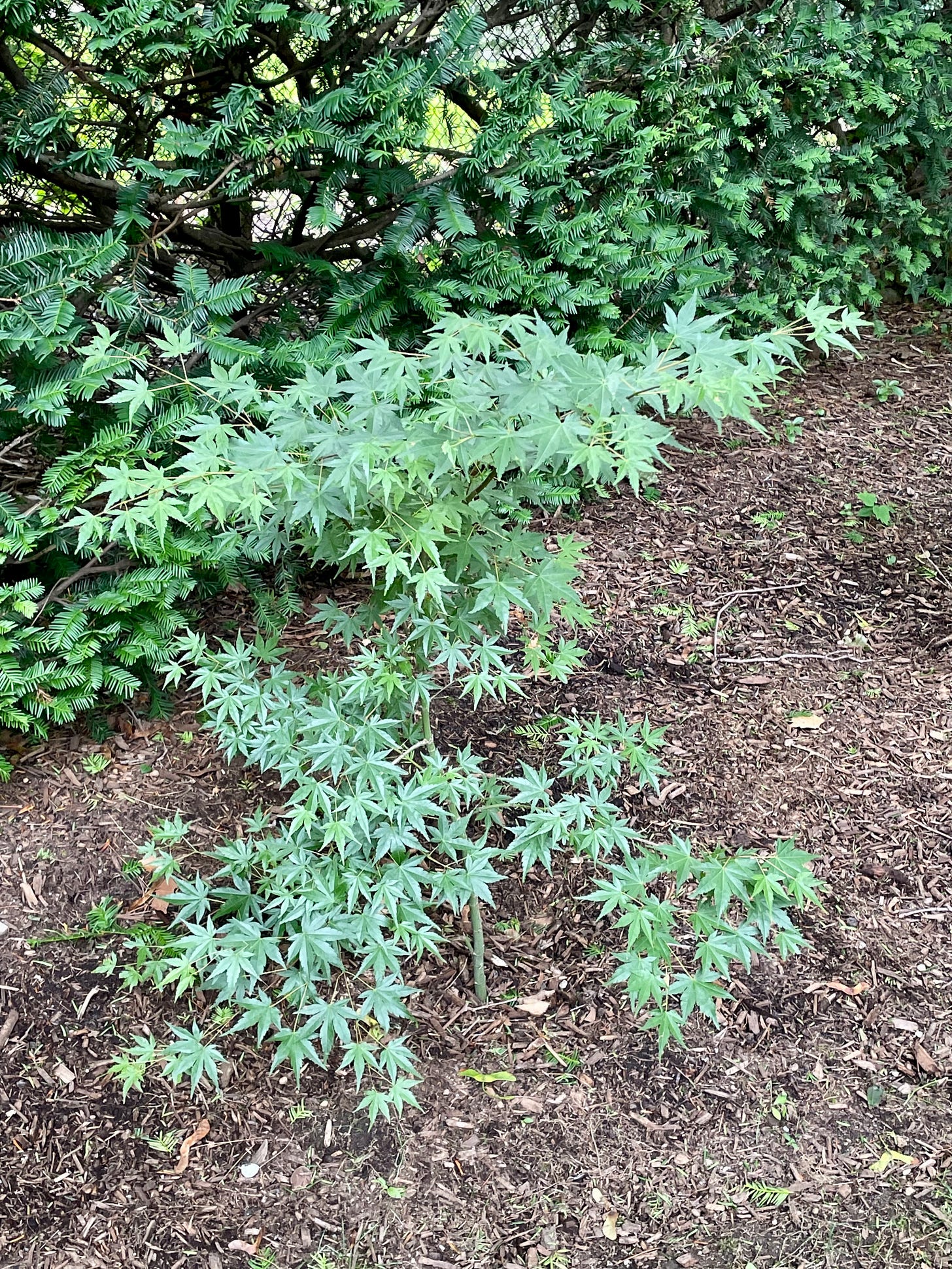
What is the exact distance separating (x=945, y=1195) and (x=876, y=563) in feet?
8.10

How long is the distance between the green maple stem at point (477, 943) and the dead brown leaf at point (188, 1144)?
29.8 inches

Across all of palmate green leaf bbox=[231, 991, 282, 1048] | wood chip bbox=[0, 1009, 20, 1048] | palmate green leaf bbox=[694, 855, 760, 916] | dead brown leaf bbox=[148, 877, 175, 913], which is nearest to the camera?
palmate green leaf bbox=[694, 855, 760, 916]

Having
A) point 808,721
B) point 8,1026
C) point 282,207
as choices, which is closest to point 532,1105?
point 8,1026

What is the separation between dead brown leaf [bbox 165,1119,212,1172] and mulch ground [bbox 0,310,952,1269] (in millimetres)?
17

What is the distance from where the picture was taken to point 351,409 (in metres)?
1.94

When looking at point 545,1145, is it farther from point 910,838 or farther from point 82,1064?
point 910,838

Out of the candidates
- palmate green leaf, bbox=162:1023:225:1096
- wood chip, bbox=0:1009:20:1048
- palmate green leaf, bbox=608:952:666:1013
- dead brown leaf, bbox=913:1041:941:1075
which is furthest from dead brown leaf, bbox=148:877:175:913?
dead brown leaf, bbox=913:1041:941:1075

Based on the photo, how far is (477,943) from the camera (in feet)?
8.63

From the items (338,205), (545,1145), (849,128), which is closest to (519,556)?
(545,1145)

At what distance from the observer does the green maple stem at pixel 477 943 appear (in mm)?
2492

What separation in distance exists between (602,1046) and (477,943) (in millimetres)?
425

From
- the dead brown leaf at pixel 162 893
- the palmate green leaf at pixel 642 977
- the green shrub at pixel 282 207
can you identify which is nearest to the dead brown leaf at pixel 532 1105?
the palmate green leaf at pixel 642 977

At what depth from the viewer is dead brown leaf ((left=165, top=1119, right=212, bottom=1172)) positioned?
2.38 m

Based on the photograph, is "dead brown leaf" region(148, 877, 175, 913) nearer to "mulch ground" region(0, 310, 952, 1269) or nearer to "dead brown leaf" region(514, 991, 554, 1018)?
"mulch ground" region(0, 310, 952, 1269)
